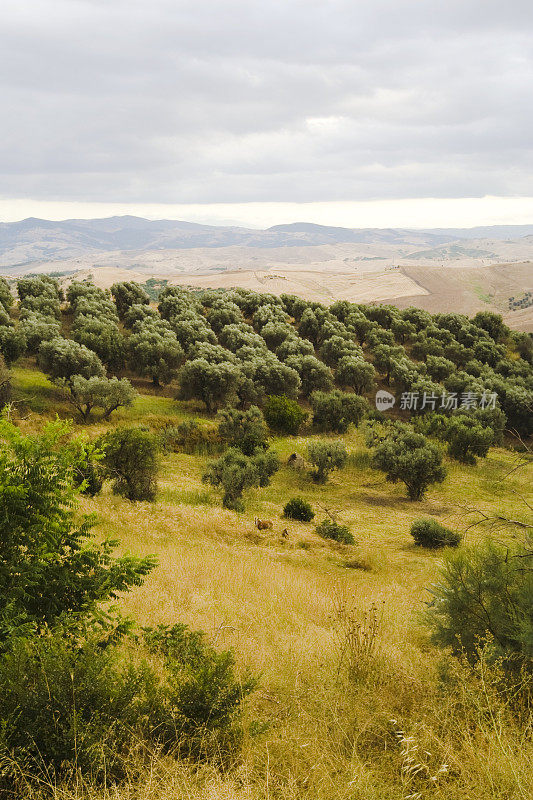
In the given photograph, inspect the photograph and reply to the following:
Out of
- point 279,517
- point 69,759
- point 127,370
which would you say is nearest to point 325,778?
point 69,759

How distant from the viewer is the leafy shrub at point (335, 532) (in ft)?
75.6

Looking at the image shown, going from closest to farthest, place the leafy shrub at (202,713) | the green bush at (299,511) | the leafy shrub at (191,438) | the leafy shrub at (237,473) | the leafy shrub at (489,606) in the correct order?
1. the leafy shrub at (202,713)
2. the leafy shrub at (489,606)
3. the green bush at (299,511)
4. the leafy shrub at (237,473)
5. the leafy shrub at (191,438)

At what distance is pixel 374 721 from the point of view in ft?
19.2

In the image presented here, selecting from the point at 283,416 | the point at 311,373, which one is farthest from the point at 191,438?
the point at 311,373

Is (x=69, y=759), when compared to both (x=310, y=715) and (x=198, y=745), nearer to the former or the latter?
(x=198, y=745)

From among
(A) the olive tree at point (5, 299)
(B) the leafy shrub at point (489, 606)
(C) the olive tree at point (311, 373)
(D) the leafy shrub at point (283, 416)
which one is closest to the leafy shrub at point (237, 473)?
(D) the leafy shrub at point (283, 416)

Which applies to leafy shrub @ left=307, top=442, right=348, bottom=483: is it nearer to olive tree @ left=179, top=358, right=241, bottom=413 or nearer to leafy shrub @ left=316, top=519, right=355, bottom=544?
leafy shrub @ left=316, top=519, right=355, bottom=544

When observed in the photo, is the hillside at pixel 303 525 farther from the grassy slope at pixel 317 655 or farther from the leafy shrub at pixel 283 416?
the leafy shrub at pixel 283 416

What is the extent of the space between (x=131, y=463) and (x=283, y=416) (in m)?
21.3

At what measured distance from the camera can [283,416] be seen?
42.2m

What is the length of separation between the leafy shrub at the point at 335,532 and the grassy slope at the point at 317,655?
0.58 metres

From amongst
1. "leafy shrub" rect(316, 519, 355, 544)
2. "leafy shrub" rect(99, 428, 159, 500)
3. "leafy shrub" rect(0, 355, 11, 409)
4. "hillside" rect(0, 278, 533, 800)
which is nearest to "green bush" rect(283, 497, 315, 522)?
"hillside" rect(0, 278, 533, 800)

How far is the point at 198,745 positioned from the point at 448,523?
26.1 m

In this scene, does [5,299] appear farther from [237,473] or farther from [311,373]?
[237,473]
